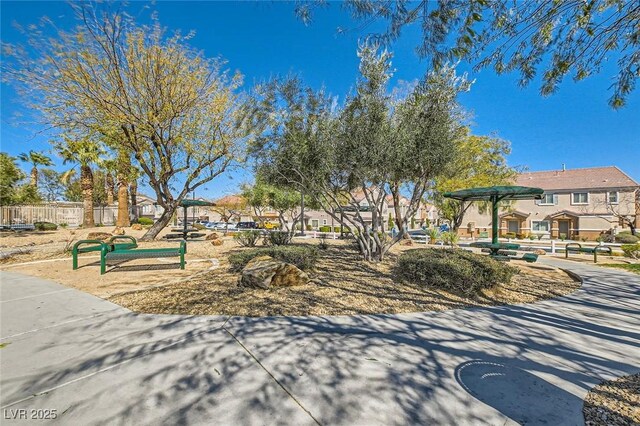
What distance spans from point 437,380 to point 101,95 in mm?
13890

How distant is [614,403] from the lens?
2.52 metres

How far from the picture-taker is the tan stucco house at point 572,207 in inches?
1031

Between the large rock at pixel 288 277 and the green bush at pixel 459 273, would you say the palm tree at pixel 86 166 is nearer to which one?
the large rock at pixel 288 277

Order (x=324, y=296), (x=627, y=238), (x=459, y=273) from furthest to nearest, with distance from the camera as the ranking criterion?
(x=627, y=238) < (x=459, y=273) < (x=324, y=296)

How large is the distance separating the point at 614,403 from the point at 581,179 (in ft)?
123

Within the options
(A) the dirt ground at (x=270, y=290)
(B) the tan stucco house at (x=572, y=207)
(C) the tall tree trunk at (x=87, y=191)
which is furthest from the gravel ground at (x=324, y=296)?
(B) the tan stucco house at (x=572, y=207)

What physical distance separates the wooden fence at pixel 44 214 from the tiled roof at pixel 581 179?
44913mm

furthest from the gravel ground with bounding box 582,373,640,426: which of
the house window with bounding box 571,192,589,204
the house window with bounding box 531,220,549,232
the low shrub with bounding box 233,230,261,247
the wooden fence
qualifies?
the house window with bounding box 571,192,589,204

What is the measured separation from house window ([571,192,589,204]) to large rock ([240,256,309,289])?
34.9 m

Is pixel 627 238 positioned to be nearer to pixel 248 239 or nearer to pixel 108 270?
pixel 248 239

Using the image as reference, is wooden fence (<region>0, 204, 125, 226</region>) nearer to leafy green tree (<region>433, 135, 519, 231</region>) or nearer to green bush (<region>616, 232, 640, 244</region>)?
leafy green tree (<region>433, 135, 519, 231</region>)

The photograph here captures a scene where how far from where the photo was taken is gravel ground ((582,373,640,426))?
7.49 ft

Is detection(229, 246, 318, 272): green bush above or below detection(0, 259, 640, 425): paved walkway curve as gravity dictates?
above

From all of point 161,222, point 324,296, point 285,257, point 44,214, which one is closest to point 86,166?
point 44,214
